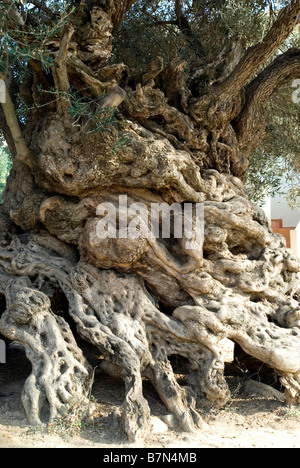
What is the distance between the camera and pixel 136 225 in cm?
591

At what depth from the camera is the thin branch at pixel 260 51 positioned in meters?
6.49

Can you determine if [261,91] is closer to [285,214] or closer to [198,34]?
[198,34]

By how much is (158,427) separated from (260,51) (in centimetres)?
486

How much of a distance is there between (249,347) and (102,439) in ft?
6.58

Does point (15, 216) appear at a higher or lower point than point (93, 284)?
higher

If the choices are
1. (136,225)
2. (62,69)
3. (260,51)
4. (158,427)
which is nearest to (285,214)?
(260,51)

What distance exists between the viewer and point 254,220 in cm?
672

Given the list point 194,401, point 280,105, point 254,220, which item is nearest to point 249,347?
point 194,401

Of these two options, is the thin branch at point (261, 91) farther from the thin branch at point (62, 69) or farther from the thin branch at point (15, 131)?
the thin branch at point (15, 131)

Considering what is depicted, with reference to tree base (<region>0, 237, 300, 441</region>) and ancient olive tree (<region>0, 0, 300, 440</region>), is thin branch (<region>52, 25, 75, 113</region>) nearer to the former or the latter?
ancient olive tree (<region>0, 0, 300, 440</region>)

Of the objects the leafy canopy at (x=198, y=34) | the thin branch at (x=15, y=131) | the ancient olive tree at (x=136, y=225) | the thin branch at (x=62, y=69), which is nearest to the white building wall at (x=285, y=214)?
the leafy canopy at (x=198, y=34)

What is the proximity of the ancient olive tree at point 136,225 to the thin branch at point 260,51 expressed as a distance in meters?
0.02

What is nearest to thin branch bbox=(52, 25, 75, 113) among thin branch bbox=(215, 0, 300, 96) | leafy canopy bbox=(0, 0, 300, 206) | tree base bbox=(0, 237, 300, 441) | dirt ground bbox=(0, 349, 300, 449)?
leafy canopy bbox=(0, 0, 300, 206)

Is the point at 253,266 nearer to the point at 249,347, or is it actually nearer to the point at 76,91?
the point at 249,347
